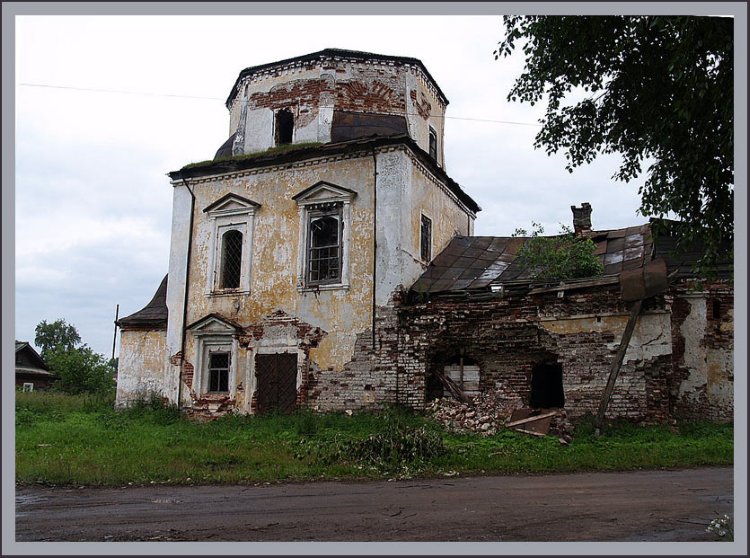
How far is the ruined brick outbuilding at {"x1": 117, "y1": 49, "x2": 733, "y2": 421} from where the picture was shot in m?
12.7

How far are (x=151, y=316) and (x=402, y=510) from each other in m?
12.9

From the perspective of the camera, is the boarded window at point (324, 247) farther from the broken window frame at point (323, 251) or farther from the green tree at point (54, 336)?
the green tree at point (54, 336)

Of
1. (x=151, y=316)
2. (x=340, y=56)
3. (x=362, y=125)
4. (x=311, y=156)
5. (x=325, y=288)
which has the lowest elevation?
(x=151, y=316)

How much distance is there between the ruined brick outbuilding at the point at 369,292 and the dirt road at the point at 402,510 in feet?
13.3

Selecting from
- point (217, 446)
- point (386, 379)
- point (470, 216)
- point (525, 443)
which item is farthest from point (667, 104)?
point (470, 216)

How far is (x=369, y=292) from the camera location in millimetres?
14523

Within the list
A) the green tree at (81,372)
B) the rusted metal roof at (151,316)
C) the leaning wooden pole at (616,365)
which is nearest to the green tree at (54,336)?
the green tree at (81,372)

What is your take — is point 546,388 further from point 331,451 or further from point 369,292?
point 331,451

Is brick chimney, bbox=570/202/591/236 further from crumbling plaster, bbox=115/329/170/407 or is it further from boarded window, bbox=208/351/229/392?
crumbling plaster, bbox=115/329/170/407

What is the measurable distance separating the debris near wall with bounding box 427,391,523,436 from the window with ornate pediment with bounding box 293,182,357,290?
3.67m

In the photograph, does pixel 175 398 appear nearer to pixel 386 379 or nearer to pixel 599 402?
pixel 386 379

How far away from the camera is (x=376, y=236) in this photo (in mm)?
14766

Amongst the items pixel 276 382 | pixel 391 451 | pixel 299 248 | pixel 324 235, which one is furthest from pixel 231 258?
pixel 391 451

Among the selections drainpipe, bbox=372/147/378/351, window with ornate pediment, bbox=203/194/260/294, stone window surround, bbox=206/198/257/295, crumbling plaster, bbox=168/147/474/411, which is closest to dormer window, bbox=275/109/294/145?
crumbling plaster, bbox=168/147/474/411
